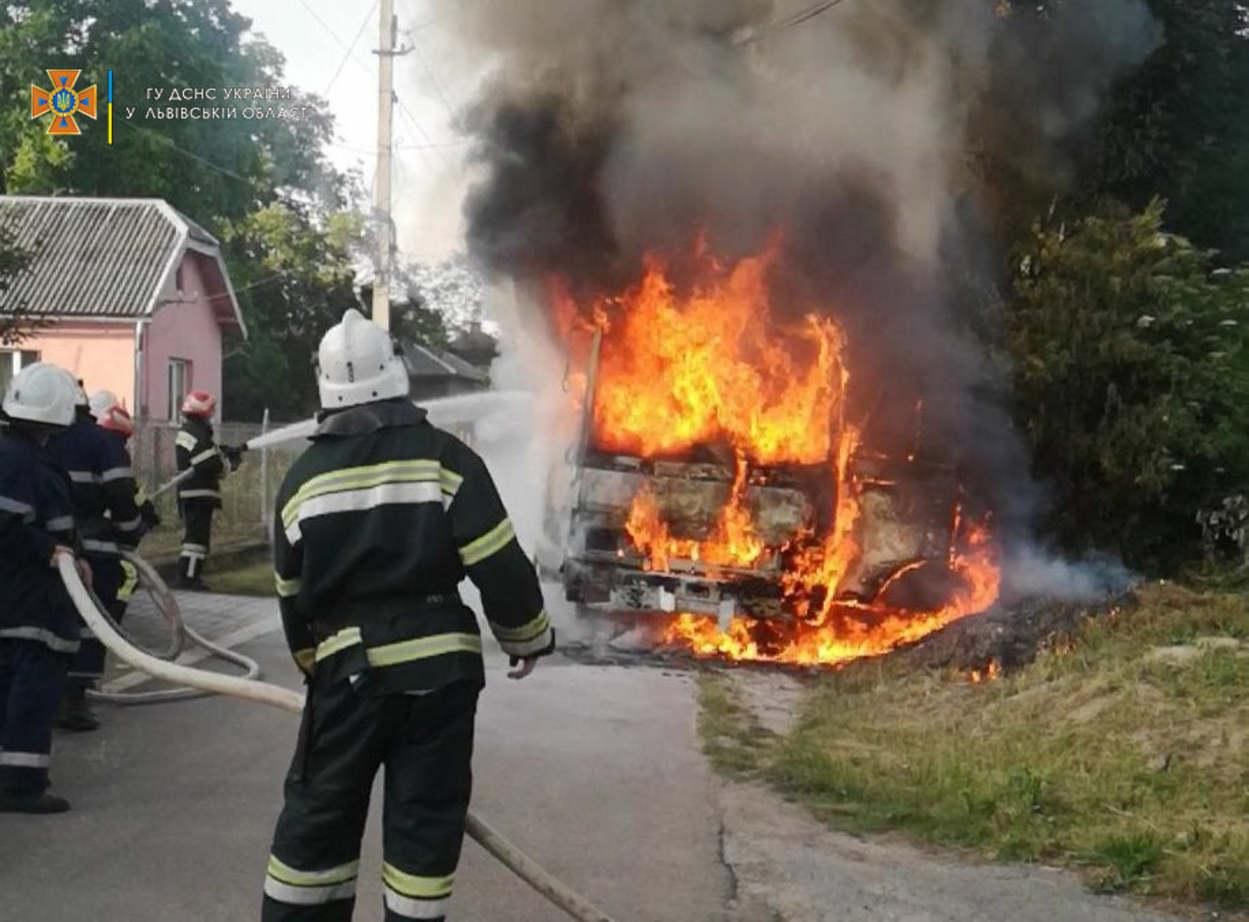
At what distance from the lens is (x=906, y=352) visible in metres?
12.0

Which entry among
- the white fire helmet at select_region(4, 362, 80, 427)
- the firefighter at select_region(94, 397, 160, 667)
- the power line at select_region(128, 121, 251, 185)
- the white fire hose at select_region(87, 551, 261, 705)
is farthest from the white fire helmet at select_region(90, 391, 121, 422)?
the power line at select_region(128, 121, 251, 185)

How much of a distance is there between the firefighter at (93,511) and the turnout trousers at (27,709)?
1001 mm

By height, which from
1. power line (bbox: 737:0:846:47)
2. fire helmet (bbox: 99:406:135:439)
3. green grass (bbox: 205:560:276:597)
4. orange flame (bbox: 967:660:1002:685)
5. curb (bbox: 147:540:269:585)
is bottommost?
green grass (bbox: 205:560:276:597)

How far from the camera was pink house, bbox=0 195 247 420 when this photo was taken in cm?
2864

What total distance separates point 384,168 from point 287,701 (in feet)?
55.0

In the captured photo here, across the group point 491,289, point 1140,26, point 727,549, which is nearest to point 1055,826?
point 727,549

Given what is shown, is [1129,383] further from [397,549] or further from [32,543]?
[397,549]

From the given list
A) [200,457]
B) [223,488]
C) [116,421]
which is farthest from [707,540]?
[223,488]

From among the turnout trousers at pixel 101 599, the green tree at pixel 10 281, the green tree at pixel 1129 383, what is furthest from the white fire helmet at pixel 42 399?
the green tree at pixel 1129 383

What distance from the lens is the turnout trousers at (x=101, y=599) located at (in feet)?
22.3

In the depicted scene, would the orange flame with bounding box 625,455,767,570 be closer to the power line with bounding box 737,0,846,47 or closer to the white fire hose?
the white fire hose

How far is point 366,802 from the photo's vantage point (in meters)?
3.85

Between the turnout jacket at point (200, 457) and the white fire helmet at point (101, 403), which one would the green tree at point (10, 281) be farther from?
the turnout jacket at point (200, 457)

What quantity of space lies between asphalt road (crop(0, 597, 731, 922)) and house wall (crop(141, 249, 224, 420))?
2269 cm
